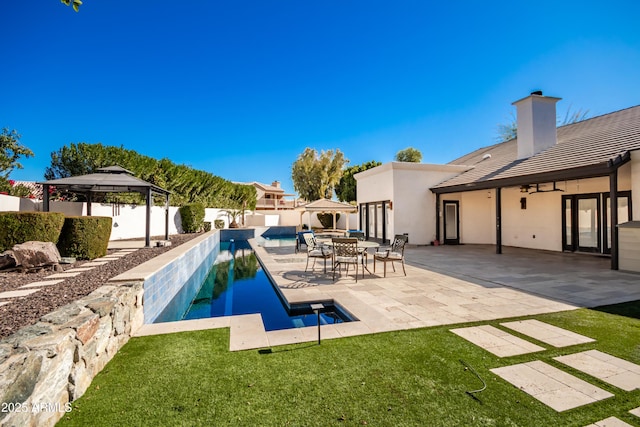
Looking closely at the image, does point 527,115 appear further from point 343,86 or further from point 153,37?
point 153,37

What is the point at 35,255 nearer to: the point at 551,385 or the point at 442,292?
the point at 442,292

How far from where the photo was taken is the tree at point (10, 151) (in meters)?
10.8

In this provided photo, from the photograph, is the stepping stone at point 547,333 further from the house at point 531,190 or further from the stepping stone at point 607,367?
the house at point 531,190

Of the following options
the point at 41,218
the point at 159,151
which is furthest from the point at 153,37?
the point at 41,218

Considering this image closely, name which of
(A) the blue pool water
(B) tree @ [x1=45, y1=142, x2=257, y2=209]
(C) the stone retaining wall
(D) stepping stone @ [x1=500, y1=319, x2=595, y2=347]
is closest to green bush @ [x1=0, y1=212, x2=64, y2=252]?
(A) the blue pool water

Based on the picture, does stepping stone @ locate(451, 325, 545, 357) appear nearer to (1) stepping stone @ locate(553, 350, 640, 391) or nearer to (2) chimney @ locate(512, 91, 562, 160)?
(1) stepping stone @ locate(553, 350, 640, 391)

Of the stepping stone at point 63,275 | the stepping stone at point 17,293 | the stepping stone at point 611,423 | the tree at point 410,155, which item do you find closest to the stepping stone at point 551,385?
the stepping stone at point 611,423

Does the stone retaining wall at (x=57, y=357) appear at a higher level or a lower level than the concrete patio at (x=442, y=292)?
higher

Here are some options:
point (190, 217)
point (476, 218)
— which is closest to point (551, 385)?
point (476, 218)

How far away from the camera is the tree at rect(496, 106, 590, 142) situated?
25656 mm

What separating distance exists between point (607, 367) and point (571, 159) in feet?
28.2

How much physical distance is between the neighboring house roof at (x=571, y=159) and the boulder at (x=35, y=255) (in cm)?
1350

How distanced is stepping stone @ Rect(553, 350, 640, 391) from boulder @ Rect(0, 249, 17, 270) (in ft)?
31.8

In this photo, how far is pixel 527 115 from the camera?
39.4ft
